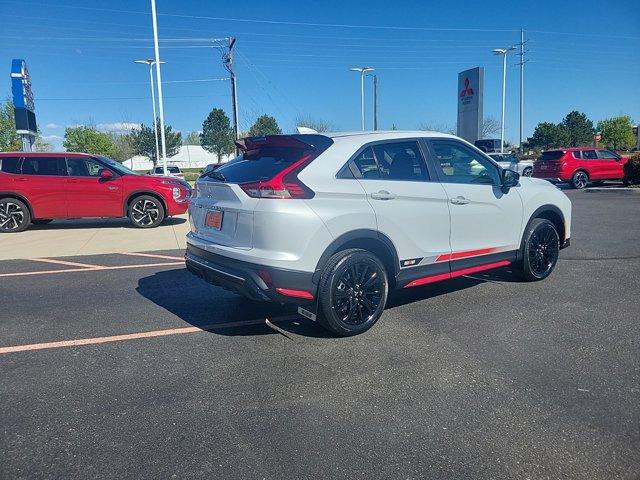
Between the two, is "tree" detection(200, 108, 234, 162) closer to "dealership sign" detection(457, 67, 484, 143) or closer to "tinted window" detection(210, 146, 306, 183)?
"dealership sign" detection(457, 67, 484, 143)

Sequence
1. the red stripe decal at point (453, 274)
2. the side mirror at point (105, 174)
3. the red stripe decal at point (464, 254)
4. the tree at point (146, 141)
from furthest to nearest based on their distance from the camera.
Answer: the tree at point (146, 141) → the side mirror at point (105, 174) → the red stripe decal at point (464, 254) → the red stripe decal at point (453, 274)

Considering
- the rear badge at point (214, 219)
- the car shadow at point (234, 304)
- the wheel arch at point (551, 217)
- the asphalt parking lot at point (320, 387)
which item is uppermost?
the rear badge at point (214, 219)

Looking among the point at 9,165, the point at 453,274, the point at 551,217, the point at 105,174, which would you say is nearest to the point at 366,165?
the point at 453,274

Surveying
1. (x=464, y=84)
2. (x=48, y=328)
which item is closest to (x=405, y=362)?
(x=48, y=328)

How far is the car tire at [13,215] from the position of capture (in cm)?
1056

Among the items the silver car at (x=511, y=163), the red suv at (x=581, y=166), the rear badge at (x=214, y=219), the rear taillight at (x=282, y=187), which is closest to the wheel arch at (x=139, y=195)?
the rear badge at (x=214, y=219)

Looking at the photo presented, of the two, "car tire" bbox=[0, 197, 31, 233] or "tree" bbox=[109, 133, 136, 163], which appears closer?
"car tire" bbox=[0, 197, 31, 233]

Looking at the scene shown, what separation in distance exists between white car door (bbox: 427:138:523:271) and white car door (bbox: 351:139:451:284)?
0.57ft

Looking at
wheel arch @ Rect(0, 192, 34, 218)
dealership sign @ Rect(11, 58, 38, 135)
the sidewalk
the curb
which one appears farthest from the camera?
dealership sign @ Rect(11, 58, 38, 135)

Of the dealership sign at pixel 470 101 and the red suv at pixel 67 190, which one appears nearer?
the red suv at pixel 67 190

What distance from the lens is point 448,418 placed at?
9.53ft

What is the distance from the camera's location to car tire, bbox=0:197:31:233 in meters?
10.6

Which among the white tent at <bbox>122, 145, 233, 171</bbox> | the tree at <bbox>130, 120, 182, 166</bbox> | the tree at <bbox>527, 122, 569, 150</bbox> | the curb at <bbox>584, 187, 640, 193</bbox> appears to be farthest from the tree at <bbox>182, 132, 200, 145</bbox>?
the curb at <bbox>584, 187, 640, 193</bbox>

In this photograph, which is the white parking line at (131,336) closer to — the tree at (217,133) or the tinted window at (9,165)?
the tinted window at (9,165)
